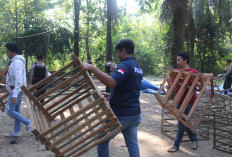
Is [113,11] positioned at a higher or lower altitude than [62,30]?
higher

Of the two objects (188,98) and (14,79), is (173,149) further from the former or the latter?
(14,79)

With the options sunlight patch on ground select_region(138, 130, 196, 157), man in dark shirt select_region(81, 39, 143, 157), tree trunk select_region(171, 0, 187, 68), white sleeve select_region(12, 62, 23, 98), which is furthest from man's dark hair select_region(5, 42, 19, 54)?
tree trunk select_region(171, 0, 187, 68)

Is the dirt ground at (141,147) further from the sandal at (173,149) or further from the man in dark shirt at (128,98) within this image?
the man in dark shirt at (128,98)

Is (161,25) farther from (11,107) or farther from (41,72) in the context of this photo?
(11,107)

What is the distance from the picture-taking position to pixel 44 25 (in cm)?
1436

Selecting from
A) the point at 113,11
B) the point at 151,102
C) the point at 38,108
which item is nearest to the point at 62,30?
the point at 113,11

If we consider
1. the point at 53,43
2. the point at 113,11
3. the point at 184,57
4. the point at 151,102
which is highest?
the point at 113,11

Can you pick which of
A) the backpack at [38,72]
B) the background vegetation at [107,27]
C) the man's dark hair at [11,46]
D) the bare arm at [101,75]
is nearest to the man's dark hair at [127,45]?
the bare arm at [101,75]

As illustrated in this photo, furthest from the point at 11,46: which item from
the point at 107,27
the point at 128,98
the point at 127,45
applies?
the point at 107,27

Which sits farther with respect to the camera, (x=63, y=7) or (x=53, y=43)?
(x=63, y=7)

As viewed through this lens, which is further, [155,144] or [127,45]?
[155,144]

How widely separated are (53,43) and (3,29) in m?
3.33

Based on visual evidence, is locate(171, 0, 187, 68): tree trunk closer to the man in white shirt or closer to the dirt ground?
the dirt ground

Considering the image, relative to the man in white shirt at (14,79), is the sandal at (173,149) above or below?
below
